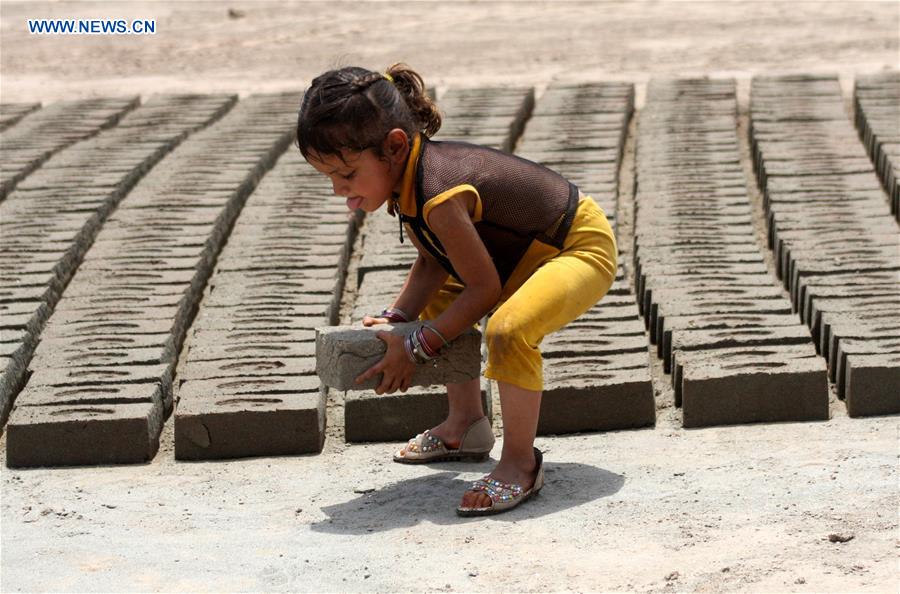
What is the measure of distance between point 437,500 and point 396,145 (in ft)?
3.25

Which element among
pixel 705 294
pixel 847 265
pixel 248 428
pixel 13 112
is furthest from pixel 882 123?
pixel 13 112

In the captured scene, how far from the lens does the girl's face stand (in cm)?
366

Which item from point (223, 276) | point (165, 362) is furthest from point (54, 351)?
point (223, 276)

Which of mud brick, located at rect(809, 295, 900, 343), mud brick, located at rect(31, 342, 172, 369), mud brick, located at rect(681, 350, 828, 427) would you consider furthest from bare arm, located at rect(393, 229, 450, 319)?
mud brick, located at rect(809, 295, 900, 343)

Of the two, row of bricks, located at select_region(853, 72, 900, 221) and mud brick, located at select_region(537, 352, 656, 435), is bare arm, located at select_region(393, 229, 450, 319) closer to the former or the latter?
mud brick, located at select_region(537, 352, 656, 435)

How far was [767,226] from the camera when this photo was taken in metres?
6.55

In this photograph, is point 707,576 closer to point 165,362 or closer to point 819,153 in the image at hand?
point 165,362

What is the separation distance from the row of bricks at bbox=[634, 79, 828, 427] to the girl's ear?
1.34m

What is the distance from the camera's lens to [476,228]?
12.6 feet

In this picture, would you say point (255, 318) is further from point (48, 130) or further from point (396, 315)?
point (48, 130)

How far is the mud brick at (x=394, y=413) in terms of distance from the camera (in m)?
4.52

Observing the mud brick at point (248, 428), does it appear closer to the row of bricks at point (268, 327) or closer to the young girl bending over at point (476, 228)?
the row of bricks at point (268, 327)

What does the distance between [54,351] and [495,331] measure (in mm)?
2078

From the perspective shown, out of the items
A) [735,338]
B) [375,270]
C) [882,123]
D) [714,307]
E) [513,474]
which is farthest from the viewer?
[882,123]
